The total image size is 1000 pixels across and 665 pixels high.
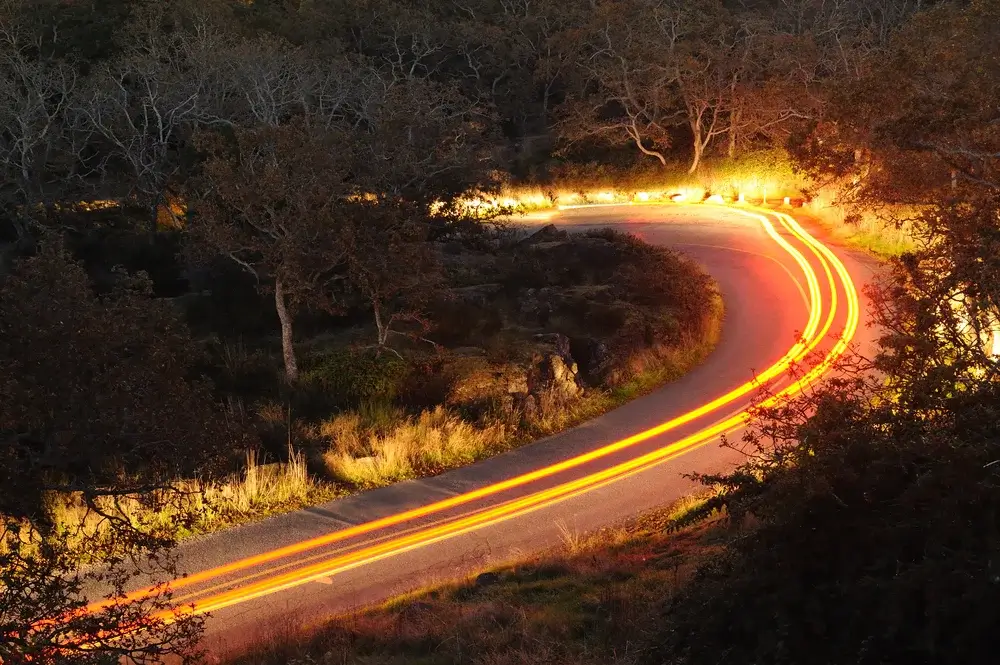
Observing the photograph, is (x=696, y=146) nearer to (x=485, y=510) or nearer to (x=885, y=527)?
(x=485, y=510)

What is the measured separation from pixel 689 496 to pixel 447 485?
3.99 metres

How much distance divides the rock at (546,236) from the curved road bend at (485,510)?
965cm

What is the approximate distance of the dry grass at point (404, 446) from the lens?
14883 mm

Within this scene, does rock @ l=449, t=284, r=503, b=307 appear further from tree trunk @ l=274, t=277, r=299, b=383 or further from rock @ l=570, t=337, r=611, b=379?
tree trunk @ l=274, t=277, r=299, b=383

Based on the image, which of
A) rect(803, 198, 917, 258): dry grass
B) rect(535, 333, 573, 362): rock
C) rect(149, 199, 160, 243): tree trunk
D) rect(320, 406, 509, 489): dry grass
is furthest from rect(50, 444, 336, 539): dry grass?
rect(149, 199, 160, 243): tree trunk

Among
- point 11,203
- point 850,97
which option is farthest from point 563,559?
point 11,203

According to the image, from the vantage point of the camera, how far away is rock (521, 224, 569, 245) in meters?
30.4

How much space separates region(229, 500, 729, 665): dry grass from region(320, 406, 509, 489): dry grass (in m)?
4.19

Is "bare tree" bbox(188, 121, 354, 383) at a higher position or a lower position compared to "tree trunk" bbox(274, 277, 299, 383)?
higher

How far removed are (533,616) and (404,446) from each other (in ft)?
23.8

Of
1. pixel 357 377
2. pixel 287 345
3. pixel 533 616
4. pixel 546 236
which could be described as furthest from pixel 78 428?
pixel 546 236

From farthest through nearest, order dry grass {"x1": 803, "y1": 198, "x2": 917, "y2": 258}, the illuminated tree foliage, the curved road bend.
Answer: dry grass {"x1": 803, "y1": 198, "x2": 917, "y2": 258}
the curved road bend
the illuminated tree foliage

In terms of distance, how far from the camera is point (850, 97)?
2197 centimetres

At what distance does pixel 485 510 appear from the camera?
13.7 meters
